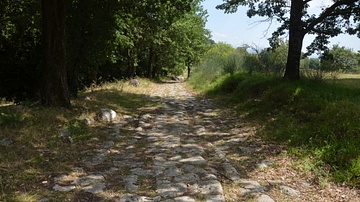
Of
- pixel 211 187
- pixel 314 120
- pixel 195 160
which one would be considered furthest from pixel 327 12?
pixel 211 187

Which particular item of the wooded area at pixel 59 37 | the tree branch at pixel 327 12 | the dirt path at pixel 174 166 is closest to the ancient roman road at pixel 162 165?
the dirt path at pixel 174 166

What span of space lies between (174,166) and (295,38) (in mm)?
6191

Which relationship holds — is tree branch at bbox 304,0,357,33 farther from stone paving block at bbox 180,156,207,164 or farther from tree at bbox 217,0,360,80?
stone paving block at bbox 180,156,207,164

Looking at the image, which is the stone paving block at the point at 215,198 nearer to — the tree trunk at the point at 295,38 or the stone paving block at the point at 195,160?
the stone paving block at the point at 195,160

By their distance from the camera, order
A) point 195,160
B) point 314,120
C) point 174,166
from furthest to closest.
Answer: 1. point 314,120
2. point 195,160
3. point 174,166

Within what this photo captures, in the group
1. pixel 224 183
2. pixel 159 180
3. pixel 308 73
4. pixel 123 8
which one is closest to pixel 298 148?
pixel 224 183

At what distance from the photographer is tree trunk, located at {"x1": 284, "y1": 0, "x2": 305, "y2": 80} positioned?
8430 mm

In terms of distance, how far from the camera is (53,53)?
6688 millimetres

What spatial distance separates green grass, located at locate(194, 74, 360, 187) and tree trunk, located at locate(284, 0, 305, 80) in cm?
45

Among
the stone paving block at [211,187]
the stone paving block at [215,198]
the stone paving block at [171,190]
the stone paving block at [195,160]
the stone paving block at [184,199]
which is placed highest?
the stone paving block at [195,160]

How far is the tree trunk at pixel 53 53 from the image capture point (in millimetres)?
6637

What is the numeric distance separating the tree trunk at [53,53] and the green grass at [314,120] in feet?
15.4

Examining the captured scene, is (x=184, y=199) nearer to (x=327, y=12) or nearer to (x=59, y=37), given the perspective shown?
(x=59, y=37)

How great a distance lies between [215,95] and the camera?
1266cm
